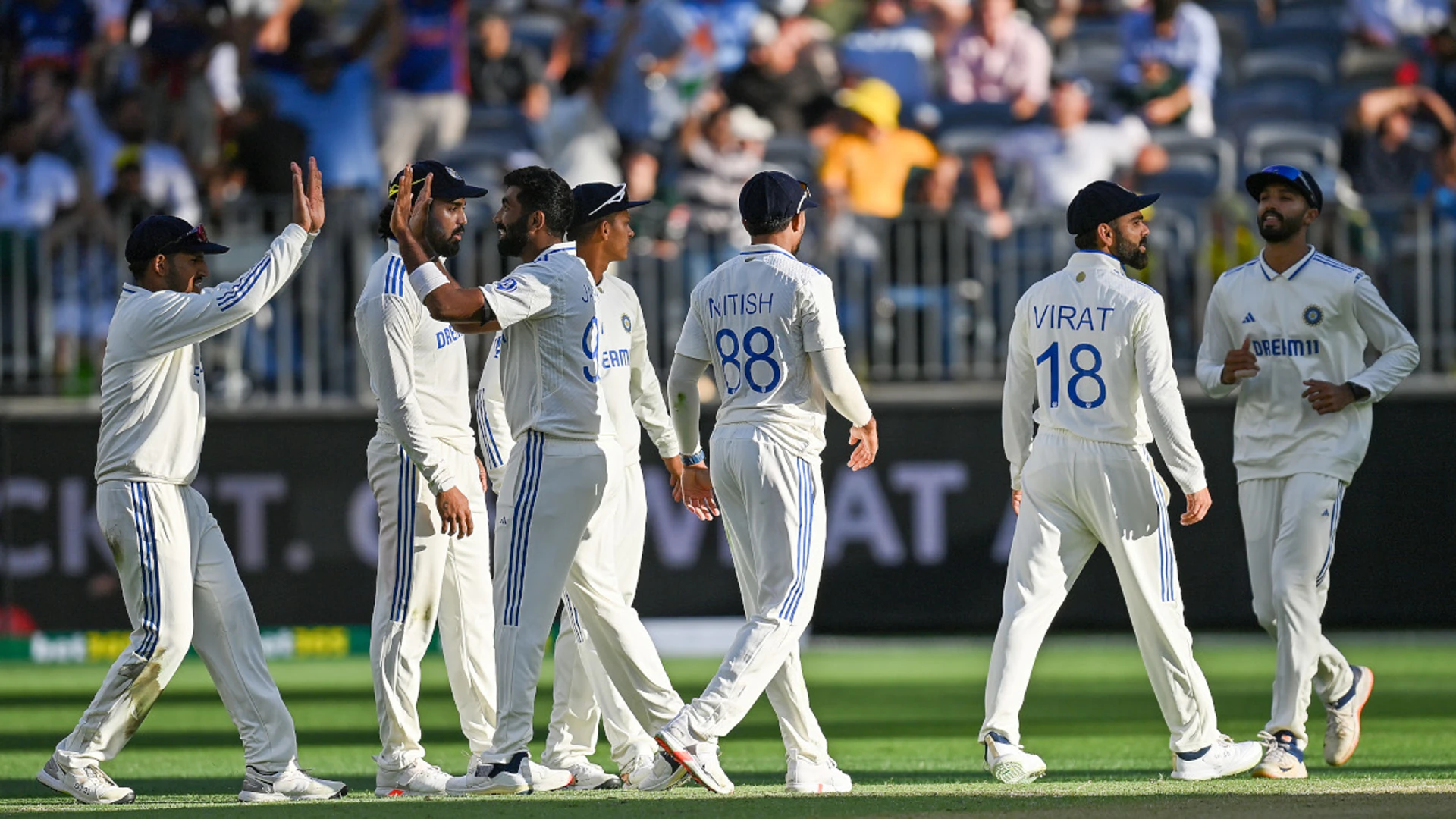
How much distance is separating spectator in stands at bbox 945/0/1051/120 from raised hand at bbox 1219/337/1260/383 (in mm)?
9570

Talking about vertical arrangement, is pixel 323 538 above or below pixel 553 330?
below

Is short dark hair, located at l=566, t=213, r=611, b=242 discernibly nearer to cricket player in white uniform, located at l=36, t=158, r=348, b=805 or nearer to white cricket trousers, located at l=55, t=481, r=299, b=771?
cricket player in white uniform, located at l=36, t=158, r=348, b=805

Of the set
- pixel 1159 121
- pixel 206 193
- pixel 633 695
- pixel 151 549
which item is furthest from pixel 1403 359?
pixel 206 193

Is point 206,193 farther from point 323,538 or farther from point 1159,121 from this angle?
point 1159,121

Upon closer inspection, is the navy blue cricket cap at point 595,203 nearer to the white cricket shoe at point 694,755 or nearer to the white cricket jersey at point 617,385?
the white cricket jersey at point 617,385

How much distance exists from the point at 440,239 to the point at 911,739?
399cm

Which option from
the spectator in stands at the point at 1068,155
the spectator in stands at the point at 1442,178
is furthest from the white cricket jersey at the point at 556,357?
the spectator in stands at the point at 1442,178

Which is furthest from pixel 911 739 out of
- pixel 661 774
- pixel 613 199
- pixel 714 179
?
pixel 714 179

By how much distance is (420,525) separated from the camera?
314 inches

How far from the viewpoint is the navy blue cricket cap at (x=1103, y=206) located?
25.8 ft

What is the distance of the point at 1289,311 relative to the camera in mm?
8289

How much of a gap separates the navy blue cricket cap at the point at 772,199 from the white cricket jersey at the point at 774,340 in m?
0.14

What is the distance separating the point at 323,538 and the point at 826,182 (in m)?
5.01

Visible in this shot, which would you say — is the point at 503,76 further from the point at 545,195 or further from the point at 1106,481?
the point at 1106,481
